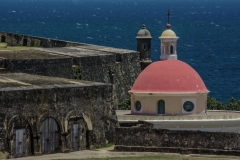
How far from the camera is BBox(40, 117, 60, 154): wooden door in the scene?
4662 cm

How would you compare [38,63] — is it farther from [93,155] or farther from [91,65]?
[93,155]

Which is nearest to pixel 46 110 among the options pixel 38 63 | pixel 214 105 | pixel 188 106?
pixel 188 106

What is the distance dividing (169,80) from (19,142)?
1100cm

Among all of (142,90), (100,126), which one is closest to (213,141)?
(100,126)

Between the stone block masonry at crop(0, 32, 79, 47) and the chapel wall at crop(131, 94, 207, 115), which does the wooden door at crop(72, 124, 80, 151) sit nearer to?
the chapel wall at crop(131, 94, 207, 115)

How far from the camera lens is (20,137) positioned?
45.6m

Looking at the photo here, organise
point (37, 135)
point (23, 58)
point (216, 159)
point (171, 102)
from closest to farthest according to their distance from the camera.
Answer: point (216, 159) → point (37, 135) → point (171, 102) → point (23, 58)

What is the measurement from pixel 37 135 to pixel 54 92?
6.00 feet

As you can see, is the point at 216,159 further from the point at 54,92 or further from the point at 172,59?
the point at 172,59

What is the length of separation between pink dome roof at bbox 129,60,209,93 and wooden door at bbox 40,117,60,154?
27.1ft

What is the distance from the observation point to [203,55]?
436 ft

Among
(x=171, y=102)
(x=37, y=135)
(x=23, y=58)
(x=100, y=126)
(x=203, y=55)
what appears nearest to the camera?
(x=37, y=135)

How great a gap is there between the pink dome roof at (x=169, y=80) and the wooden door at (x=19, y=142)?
33.1 feet

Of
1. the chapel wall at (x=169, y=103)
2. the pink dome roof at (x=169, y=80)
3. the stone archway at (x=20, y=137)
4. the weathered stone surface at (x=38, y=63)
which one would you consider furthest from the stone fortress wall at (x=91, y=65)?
the stone archway at (x=20, y=137)
